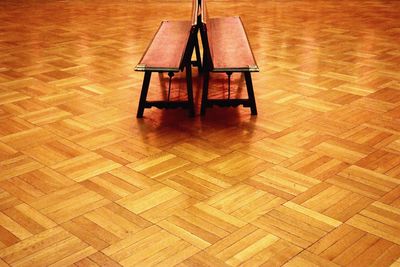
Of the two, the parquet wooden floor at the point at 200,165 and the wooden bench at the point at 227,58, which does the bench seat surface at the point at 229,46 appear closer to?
the wooden bench at the point at 227,58

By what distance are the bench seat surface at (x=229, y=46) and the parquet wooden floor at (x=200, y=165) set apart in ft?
0.96

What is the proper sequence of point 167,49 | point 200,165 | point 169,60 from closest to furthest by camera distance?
point 200,165, point 169,60, point 167,49

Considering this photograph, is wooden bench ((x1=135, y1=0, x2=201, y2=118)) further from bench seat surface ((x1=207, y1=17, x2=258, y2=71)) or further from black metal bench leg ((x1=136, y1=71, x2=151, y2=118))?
bench seat surface ((x1=207, y1=17, x2=258, y2=71))

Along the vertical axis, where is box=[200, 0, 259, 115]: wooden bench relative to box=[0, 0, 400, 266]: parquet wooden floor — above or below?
above

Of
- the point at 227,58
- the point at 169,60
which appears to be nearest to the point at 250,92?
the point at 227,58

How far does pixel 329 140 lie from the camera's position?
2.49 m

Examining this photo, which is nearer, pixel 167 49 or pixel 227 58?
pixel 227 58

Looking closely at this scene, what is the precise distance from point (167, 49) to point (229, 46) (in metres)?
0.34

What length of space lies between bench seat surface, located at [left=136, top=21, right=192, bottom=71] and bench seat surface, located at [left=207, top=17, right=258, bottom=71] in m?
0.17

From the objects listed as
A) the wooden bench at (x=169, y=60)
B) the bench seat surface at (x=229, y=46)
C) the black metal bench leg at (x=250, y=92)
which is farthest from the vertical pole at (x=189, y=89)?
the black metal bench leg at (x=250, y=92)

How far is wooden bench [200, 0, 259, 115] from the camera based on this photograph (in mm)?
2596

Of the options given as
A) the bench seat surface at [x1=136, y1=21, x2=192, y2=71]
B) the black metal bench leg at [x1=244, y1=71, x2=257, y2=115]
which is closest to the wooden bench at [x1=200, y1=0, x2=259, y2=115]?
the black metal bench leg at [x1=244, y1=71, x2=257, y2=115]

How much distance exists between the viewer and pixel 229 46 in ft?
9.68

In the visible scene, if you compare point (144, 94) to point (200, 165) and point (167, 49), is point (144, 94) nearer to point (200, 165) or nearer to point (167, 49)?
point (167, 49)
